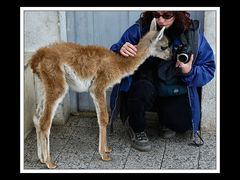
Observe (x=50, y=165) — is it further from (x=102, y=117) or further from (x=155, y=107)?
(x=155, y=107)

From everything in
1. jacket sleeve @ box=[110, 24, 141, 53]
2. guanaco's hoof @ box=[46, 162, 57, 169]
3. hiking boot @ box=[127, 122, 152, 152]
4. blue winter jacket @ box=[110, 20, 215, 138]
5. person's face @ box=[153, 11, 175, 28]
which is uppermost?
person's face @ box=[153, 11, 175, 28]

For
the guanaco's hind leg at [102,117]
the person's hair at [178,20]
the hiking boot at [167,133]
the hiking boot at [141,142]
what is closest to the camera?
the guanaco's hind leg at [102,117]

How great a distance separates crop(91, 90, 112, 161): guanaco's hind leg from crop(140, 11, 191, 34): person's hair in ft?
2.60

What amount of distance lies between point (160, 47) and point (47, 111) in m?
1.15

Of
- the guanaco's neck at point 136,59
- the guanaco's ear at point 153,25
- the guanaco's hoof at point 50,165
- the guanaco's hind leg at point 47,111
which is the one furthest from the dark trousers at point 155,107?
the guanaco's hoof at point 50,165

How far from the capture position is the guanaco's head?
560 centimetres

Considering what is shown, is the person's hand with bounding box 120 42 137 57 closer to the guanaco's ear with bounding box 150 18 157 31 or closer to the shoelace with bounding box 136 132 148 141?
the guanaco's ear with bounding box 150 18 157 31

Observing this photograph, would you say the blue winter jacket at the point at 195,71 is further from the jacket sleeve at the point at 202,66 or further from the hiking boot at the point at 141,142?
the hiking boot at the point at 141,142

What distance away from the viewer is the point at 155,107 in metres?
6.04

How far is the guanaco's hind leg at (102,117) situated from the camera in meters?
5.53

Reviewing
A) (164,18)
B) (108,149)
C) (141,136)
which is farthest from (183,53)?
(108,149)

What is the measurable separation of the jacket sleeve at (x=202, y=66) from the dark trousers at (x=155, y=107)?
22cm

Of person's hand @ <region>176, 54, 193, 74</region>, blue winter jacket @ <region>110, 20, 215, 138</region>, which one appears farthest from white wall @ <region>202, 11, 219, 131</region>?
person's hand @ <region>176, 54, 193, 74</region>

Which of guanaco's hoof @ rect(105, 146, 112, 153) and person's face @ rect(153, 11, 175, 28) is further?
guanaco's hoof @ rect(105, 146, 112, 153)
